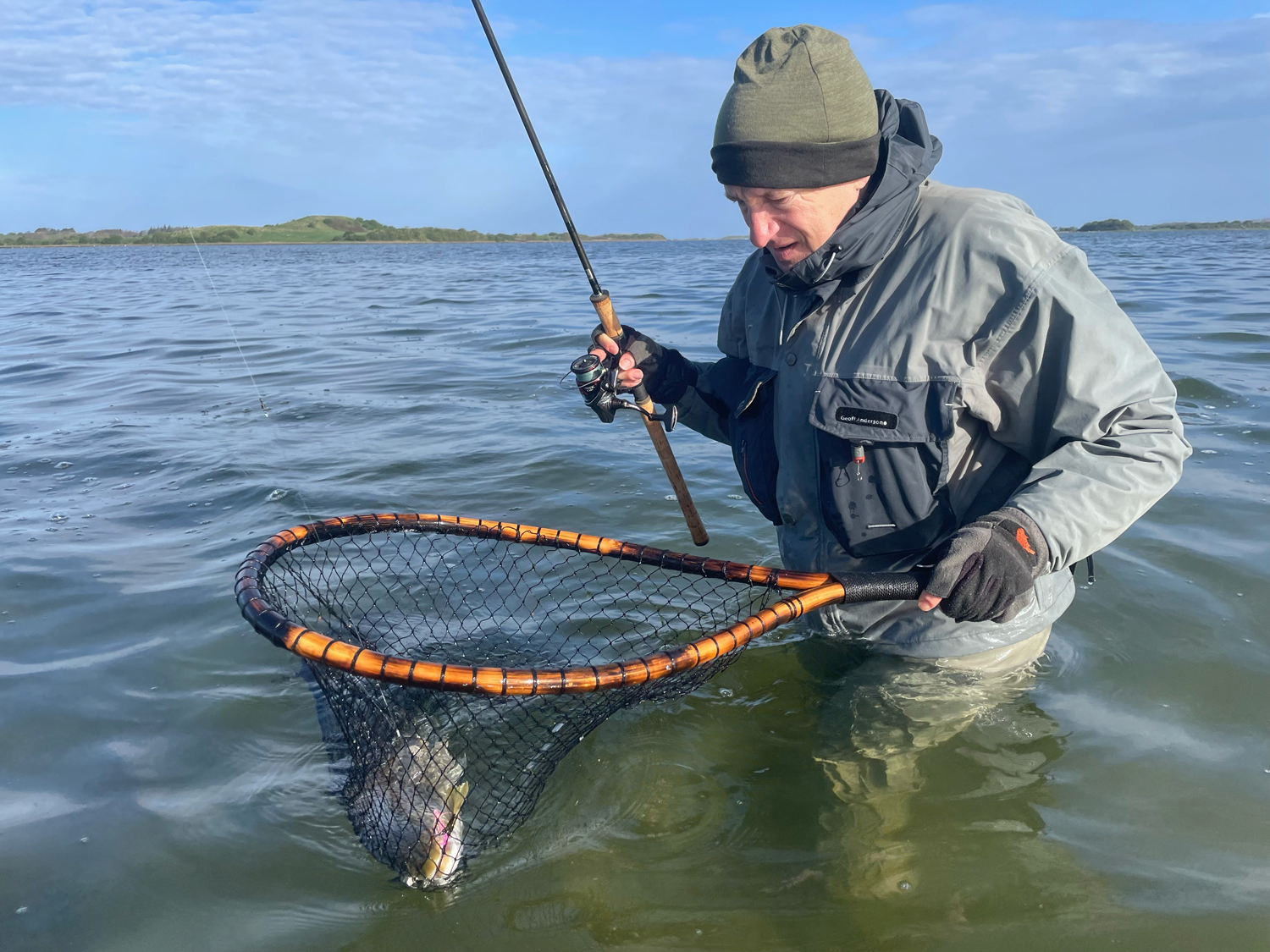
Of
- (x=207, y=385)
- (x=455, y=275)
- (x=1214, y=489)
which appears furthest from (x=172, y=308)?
(x=1214, y=489)

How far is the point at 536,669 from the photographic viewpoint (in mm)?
2408

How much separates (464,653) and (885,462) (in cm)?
225

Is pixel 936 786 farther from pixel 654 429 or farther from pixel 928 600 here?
pixel 654 429

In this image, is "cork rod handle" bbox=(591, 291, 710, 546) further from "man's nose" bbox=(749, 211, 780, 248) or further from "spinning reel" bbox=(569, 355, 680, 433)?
"man's nose" bbox=(749, 211, 780, 248)

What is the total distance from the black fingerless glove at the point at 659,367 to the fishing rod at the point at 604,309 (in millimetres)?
40

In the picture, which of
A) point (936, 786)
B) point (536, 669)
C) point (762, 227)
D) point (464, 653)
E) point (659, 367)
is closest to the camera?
point (536, 669)

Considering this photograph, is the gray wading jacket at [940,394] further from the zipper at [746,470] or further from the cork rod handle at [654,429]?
the cork rod handle at [654,429]

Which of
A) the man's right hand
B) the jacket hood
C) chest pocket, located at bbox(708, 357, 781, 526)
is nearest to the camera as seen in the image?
the jacket hood

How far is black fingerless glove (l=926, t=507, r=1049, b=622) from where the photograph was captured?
2.43 m

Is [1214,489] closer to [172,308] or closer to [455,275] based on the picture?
[172,308]

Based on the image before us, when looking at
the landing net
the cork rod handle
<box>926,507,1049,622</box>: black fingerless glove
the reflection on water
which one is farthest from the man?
the cork rod handle

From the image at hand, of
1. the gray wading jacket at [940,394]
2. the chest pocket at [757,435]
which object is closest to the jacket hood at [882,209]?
the gray wading jacket at [940,394]

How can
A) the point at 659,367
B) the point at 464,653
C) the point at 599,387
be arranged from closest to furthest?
the point at 599,387, the point at 659,367, the point at 464,653

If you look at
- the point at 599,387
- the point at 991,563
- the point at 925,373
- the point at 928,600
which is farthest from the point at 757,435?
the point at 991,563
